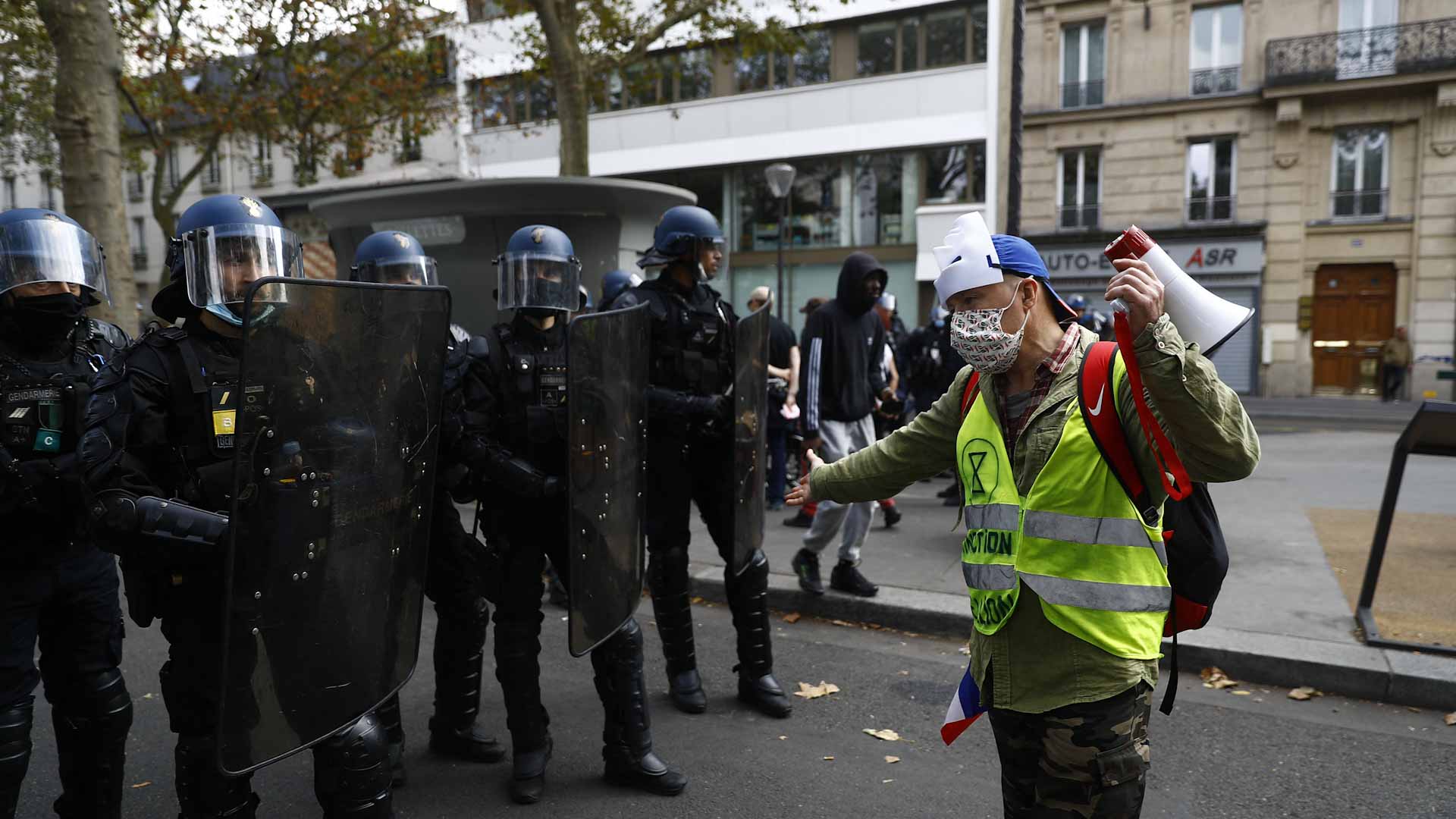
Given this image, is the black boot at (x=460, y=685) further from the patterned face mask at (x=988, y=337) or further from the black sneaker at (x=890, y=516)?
the black sneaker at (x=890, y=516)

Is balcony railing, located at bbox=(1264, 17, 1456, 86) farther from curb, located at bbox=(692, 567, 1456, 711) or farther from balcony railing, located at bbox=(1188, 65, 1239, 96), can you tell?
curb, located at bbox=(692, 567, 1456, 711)

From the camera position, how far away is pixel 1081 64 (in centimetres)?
2333

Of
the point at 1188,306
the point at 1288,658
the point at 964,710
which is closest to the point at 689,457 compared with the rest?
the point at 964,710

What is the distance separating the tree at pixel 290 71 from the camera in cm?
1593

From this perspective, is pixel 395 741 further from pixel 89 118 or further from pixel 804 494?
pixel 89 118

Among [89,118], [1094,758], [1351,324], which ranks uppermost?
[89,118]

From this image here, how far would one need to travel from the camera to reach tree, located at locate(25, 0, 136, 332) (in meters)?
7.70

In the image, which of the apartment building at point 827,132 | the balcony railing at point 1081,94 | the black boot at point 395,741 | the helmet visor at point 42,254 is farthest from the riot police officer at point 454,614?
the balcony railing at point 1081,94

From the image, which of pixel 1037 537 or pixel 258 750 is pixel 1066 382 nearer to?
pixel 1037 537

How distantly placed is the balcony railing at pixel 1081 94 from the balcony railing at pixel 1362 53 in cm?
348

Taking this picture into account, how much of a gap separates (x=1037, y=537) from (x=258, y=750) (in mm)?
Answer: 1692

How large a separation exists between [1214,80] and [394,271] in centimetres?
2302

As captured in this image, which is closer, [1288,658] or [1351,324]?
Result: [1288,658]

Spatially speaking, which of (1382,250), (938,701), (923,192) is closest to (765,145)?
(923,192)
